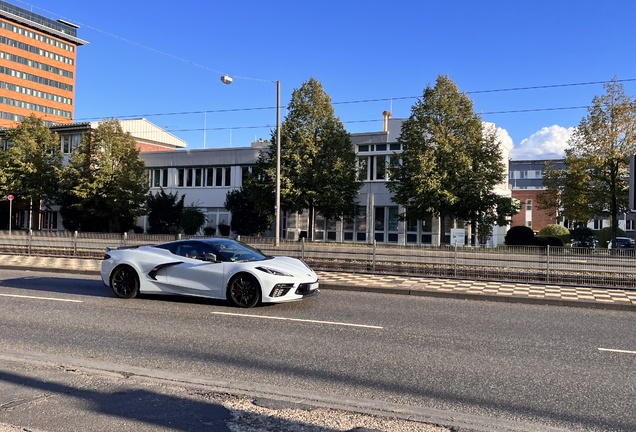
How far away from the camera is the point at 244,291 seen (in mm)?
10352

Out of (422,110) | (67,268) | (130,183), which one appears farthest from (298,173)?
(67,268)

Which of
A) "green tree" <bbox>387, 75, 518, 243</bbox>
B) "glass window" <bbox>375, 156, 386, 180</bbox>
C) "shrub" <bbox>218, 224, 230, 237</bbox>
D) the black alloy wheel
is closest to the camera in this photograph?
the black alloy wheel

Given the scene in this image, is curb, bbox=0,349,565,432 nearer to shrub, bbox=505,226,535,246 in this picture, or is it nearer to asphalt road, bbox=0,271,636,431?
asphalt road, bbox=0,271,636,431

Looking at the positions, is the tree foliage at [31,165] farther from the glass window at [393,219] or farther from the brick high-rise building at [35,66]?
the brick high-rise building at [35,66]

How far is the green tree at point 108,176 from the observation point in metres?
42.4

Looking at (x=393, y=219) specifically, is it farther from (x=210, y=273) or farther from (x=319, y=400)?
(x=319, y=400)

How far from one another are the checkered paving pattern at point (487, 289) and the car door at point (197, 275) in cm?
424

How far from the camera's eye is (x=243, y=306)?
10.3 m

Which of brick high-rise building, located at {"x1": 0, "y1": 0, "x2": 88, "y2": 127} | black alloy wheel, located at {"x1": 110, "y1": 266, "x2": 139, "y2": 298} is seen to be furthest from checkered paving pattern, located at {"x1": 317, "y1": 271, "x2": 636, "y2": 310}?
brick high-rise building, located at {"x1": 0, "y1": 0, "x2": 88, "y2": 127}

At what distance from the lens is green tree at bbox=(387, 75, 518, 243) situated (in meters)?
32.8

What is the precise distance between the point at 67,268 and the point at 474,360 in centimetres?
1438

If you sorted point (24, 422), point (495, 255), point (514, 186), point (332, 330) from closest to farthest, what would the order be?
point (24, 422) < point (332, 330) < point (495, 255) < point (514, 186)

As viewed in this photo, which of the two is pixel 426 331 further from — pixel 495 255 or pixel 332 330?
pixel 495 255

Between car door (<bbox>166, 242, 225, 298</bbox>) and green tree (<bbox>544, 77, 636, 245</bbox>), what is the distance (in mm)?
29346
